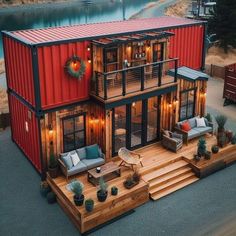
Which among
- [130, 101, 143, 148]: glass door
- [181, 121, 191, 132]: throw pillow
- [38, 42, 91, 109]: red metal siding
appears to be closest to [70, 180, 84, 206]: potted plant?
[38, 42, 91, 109]: red metal siding

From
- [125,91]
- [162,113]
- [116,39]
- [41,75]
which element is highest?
[116,39]

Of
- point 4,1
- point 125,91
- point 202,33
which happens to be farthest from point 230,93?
point 4,1

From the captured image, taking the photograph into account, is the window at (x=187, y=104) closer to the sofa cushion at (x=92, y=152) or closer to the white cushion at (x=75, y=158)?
the sofa cushion at (x=92, y=152)

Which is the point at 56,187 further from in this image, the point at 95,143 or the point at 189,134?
the point at 189,134

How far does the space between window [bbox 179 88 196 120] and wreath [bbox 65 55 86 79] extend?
20.7 ft

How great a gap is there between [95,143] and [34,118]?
3209 millimetres

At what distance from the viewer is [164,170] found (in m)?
16.9

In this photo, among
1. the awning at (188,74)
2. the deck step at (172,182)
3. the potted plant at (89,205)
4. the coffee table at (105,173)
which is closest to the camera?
the potted plant at (89,205)

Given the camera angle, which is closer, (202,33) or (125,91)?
(125,91)

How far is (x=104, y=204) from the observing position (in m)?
14.1

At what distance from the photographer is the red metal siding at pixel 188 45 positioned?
19.4 meters

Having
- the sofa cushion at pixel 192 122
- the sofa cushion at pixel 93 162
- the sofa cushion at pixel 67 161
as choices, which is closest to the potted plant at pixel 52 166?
the sofa cushion at pixel 67 161

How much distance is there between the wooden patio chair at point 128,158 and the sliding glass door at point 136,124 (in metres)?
0.75

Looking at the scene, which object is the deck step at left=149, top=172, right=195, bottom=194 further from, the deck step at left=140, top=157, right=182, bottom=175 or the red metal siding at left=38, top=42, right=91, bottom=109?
the red metal siding at left=38, top=42, right=91, bottom=109
